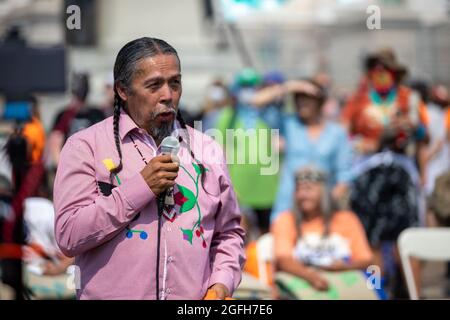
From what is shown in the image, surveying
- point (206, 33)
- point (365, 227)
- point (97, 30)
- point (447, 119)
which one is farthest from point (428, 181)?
point (97, 30)

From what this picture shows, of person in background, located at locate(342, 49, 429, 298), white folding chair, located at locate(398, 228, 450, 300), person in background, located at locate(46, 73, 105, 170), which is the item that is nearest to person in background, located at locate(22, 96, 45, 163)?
person in background, located at locate(46, 73, 105, 170)

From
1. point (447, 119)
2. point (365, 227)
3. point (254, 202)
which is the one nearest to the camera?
point (365, 227)

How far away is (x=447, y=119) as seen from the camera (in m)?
10.1

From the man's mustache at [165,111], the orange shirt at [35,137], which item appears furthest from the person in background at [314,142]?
the man's mustache at [165,111]

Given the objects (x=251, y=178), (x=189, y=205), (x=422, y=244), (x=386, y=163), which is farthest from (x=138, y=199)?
(x=251, y=178)

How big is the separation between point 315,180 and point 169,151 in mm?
3659

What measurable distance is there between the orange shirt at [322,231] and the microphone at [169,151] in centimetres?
316

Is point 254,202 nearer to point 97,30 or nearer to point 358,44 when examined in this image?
point 97,30

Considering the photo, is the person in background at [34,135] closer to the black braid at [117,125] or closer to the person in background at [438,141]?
the black braid at [117,125]

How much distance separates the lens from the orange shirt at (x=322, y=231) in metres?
6.05

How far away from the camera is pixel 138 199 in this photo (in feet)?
9.08
